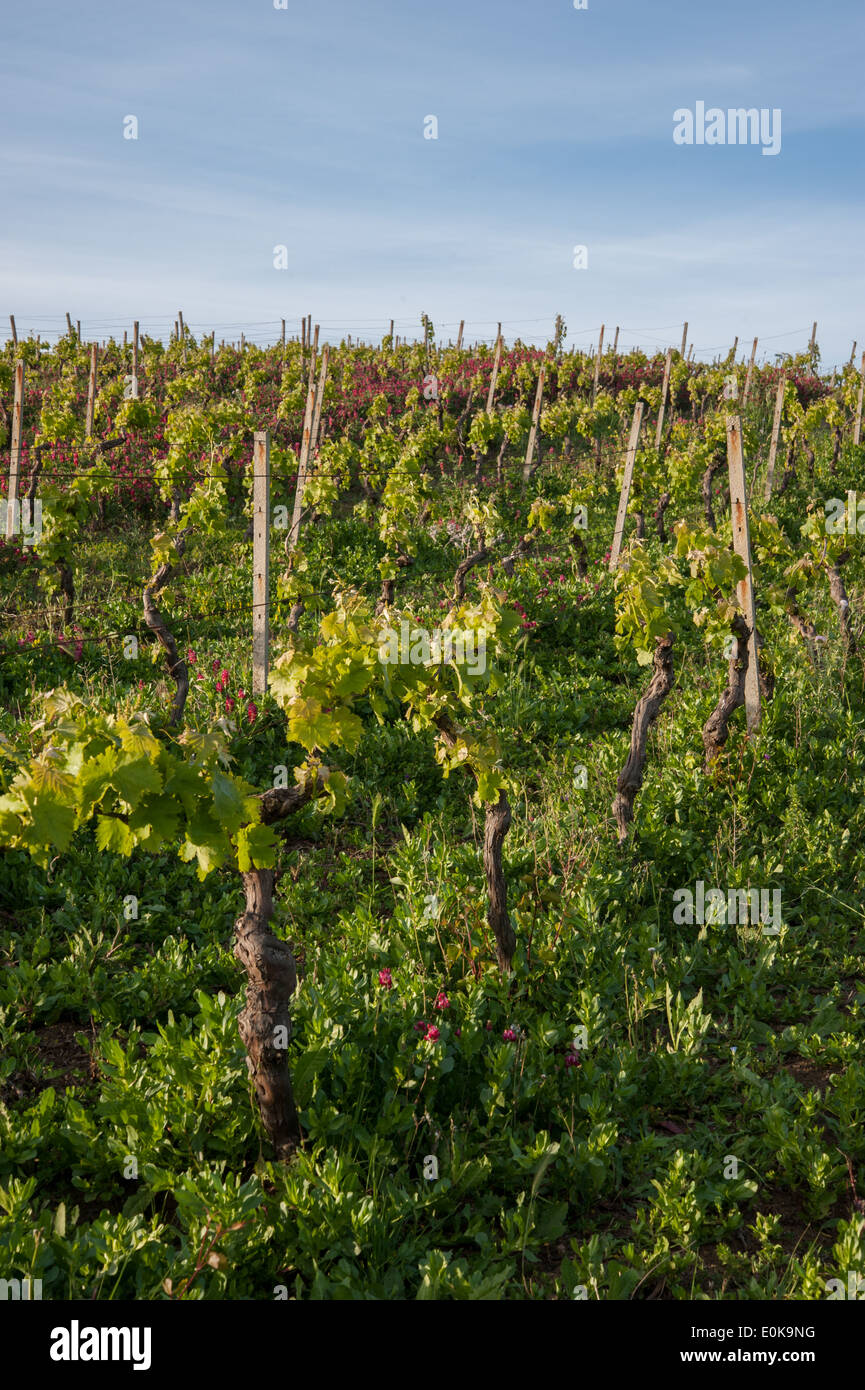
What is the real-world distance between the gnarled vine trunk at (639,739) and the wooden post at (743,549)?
1217 millimetres

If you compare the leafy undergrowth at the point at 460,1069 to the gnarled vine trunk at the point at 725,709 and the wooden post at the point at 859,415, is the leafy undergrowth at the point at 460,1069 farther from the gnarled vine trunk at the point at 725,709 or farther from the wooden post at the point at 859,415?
the wooden post at the point at 859,415

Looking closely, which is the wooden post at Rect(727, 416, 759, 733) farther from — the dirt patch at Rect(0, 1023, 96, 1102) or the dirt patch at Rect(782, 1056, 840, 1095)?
the dirt patch at Rect(0, 1023, 96, 1102)

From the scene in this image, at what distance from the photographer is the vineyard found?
10.7ft

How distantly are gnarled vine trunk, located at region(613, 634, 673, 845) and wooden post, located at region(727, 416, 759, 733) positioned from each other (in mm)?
1217

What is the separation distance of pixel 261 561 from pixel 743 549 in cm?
472

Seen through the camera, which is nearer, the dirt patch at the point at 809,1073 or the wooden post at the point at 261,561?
the dirt patch at the point at 809,1073

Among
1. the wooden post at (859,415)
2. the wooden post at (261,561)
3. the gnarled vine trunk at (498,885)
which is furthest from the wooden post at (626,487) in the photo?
the wooden post at (859,415)

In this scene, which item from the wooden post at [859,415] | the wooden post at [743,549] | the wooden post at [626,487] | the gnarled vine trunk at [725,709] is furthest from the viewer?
the wooden post at [859,415]

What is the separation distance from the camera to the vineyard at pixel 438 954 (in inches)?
128

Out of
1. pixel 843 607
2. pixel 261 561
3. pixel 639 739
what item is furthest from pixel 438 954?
pixel 843 607

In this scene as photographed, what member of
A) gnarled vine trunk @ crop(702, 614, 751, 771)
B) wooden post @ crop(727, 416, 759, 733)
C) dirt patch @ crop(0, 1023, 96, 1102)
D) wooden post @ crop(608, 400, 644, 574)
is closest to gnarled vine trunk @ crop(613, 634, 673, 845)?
gnarled vine trunk @ crop(702, 614, 751, 771)

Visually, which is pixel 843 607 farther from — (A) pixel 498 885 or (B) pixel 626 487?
(A) pixel 498 885

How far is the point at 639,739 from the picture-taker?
21.5 ft
